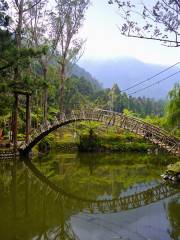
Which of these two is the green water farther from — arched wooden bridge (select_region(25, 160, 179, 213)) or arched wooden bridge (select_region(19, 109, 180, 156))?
arched wooden bridge (select_region(19, 109, 180, 156))

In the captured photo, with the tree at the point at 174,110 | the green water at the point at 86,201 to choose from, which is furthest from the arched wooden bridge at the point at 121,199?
the tree at the point at 174,110

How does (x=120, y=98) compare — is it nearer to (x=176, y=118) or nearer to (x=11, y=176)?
(x=176, y=118)

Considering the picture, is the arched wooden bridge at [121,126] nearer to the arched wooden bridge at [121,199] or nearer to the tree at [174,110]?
the arched wooden bridge at [121,199]

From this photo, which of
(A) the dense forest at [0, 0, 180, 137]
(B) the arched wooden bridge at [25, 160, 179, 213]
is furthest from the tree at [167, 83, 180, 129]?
(B) the arched wooden bridge at [25, 160, 179, 213]

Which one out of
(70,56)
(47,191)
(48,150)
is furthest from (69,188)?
(70,56)

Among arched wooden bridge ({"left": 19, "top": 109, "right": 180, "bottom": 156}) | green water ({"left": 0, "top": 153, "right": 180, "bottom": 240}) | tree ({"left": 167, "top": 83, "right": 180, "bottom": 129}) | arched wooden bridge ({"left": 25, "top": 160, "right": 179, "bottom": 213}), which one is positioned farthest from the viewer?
tree ({"left": 167, "top": 83, "right": 180, "bottom": 129})

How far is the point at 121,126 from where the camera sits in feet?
64.8

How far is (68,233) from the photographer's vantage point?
9141mm

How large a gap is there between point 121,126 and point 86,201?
301 inches

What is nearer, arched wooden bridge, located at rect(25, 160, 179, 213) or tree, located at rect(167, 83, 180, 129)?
arched wooden bridge, located at rect(25, 160, 179, 213)

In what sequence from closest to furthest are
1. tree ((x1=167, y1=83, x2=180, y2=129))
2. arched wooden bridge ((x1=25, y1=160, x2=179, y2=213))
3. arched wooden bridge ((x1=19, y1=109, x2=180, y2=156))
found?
arched wooden bridge ((x1=25, y1=160, x2=179, y2=213)) < arched wooden bridge ((x1=19, y1=109, x2=180, y2=156)) < tree ((x1=167, y1=83, x2=180, y2=129))

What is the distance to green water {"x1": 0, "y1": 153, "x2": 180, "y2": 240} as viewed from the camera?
923 cm

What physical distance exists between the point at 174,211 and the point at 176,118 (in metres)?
11.1

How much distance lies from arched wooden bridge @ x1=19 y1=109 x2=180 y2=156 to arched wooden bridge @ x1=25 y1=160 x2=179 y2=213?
122 inches
